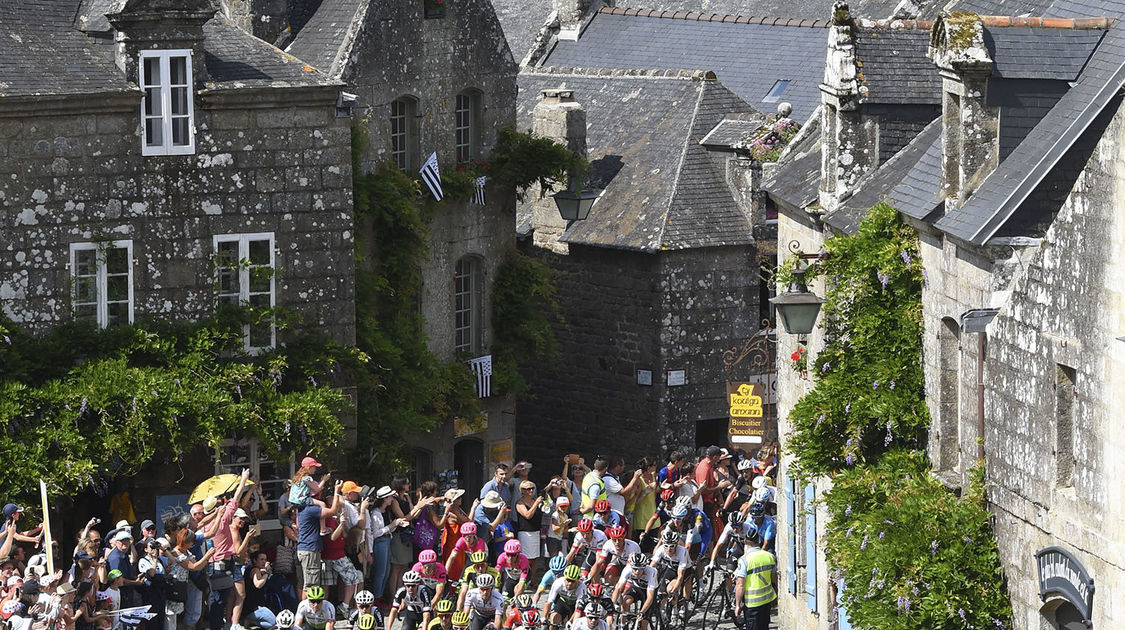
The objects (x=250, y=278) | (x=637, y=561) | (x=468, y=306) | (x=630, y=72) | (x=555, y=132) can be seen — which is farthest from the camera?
(x=630, y=72)

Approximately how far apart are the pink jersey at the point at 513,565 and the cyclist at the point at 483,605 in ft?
5.11

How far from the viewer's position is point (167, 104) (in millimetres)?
25344

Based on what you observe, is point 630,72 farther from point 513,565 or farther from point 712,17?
point 513,565

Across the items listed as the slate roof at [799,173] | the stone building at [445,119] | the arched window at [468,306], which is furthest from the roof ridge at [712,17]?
the slate roof at [799,173]

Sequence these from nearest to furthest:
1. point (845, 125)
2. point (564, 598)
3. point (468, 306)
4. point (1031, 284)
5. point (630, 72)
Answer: point (1031, 284), point (564, 598), point (845, 125), point (468, 306), point (630, 72)

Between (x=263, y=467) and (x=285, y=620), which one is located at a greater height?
(x=263, y=467)

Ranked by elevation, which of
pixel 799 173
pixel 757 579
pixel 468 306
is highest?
pixel 799 173

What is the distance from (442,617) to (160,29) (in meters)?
8.06

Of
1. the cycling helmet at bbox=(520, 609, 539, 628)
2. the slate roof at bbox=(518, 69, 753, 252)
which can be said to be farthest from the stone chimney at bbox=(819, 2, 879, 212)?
the slate roof at bbox=(518, 69, 753, 252)

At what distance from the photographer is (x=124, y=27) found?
25.2 m

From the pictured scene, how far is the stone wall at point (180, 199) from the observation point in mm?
24609

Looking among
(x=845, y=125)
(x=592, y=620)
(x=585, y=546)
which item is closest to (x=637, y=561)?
(x=585, y=546)

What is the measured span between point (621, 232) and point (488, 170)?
3.00 metres

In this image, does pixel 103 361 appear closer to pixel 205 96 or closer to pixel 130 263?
pixel 130 263
